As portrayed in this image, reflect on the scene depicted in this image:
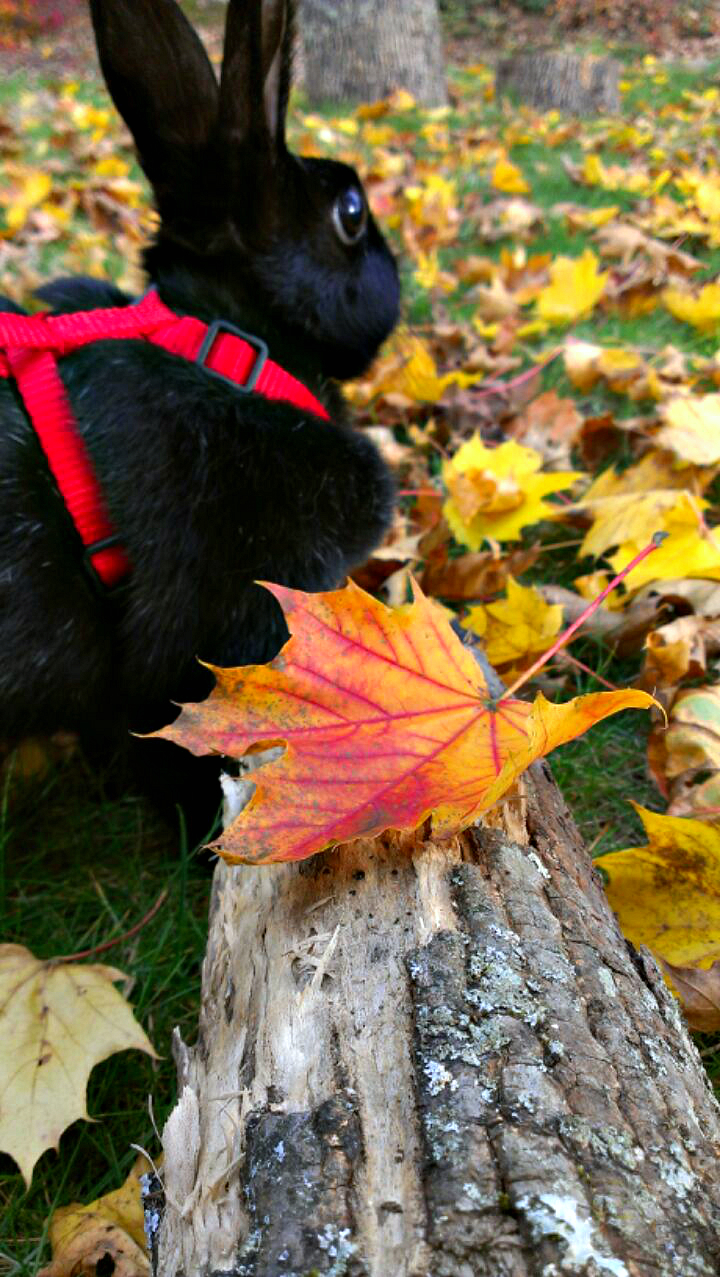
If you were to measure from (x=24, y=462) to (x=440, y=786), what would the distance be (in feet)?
2.40

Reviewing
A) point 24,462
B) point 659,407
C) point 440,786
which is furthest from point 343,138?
point 440,786

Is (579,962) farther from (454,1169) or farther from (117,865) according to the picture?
(117,865)

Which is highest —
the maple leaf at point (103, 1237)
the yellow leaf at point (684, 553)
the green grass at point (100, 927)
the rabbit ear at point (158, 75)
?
the rabbit ear at point (158, 75)

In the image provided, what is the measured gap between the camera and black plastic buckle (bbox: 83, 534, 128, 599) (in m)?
1.28

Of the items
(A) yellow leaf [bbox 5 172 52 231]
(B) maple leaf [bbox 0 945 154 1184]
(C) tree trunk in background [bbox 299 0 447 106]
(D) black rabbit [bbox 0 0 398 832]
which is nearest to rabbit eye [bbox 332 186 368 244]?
(D) black rabbit [bbox 0 0 398 832]

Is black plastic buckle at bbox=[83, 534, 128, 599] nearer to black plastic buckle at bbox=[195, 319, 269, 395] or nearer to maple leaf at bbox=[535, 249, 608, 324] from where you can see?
black plastic buckle at bbox=[195, 319, 269, 395]

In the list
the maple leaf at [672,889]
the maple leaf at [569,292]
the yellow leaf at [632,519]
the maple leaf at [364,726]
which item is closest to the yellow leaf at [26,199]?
the maple leaf at [569,292]

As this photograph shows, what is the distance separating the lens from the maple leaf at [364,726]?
84 centimetres

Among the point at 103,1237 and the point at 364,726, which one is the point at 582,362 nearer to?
the point at 364,726

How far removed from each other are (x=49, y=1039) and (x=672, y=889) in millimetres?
677

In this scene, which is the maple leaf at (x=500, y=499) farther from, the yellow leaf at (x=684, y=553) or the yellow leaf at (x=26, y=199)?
the yellow leaf at (x=26, y=199)

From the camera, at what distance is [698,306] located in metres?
2.52

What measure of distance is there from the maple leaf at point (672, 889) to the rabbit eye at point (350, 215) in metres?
1.02

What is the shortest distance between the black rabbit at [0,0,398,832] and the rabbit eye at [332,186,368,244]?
68 millimetres
